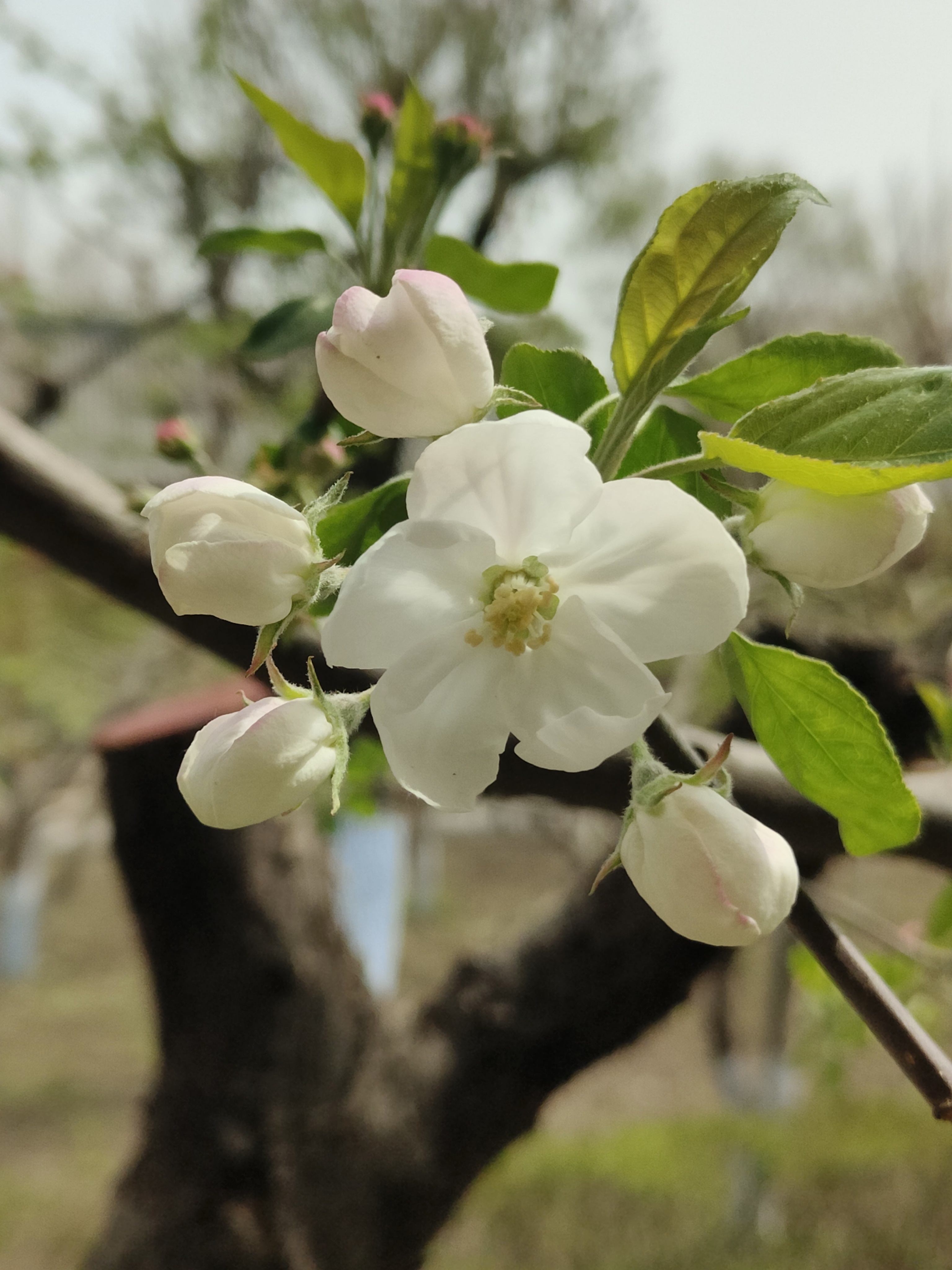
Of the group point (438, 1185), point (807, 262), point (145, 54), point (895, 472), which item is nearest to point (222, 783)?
point (895, 472)

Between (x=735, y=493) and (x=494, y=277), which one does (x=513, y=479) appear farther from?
(x=494, y=277)

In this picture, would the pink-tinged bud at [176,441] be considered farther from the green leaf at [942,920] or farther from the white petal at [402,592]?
the green leaf at [942,920]

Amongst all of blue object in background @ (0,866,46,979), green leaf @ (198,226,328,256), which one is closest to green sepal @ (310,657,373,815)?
green leaf @ (198,226,328,256)

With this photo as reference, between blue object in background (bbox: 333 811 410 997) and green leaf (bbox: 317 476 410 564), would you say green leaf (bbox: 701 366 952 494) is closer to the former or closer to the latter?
green leaf (bbox: 317 476 410 564)

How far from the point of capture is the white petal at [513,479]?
0.82 feet

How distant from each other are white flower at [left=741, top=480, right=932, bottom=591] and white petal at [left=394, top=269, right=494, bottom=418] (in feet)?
0.29

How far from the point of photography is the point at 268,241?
67 centimetres

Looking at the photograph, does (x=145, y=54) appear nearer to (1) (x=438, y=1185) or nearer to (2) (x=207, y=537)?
(1) (x=438, y=1185)

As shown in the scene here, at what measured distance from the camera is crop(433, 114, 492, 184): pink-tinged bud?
2.39 ft

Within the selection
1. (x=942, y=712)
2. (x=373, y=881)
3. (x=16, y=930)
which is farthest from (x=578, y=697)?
(x=16, y=930)

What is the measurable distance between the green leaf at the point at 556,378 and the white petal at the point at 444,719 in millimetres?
101

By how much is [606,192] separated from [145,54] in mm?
1908

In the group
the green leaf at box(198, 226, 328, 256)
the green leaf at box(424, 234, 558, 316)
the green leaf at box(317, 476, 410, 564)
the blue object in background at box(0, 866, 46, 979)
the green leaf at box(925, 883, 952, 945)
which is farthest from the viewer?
the blue object in background at box(0, 866, 46, 979)

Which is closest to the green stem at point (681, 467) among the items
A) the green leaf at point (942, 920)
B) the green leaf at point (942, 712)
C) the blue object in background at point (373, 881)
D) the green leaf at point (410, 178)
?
the green leaf at point (410, 178)
